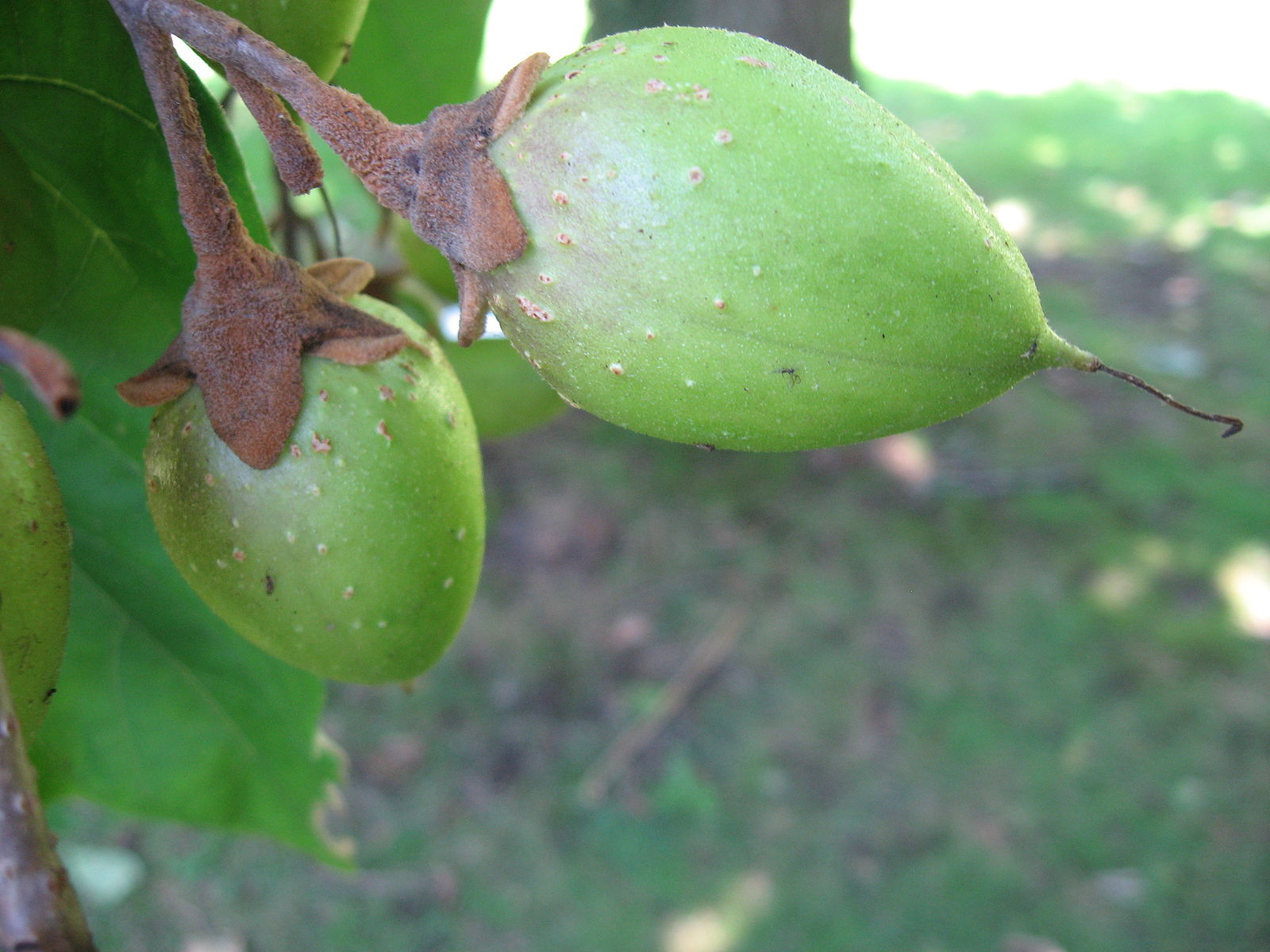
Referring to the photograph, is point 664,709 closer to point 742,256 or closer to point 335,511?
point 335,511

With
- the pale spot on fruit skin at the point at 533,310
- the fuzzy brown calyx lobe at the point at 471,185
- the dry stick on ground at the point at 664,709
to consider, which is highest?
the fuzzy brown calyx lobe at the point at 471,185

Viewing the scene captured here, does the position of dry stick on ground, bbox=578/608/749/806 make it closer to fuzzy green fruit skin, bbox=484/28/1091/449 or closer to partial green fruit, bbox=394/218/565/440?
partial green fruit, bbox=394/218/565/440

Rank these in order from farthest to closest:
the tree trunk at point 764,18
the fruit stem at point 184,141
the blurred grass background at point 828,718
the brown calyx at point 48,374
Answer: the blurred grass background at point 828,718 → the tree trunk at point 764,18 → the fruit stem at point 184,141 → the brown calyx at point 48,374

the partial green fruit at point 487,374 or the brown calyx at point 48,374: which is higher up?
the brown calyx at point 48,374

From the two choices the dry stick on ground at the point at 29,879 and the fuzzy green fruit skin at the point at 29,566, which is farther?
the fuzzy green fruit skin at the point at 29,566

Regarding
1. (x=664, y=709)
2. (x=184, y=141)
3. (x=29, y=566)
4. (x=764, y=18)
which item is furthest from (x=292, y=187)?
(x=664, y=709)

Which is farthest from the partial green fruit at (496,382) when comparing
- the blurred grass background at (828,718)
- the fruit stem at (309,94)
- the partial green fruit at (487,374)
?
the blurred grass background at (828,718)

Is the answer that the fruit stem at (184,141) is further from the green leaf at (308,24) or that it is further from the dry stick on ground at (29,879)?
the dry stick on ground at (29,879)

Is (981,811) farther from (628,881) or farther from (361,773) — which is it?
(361,773)

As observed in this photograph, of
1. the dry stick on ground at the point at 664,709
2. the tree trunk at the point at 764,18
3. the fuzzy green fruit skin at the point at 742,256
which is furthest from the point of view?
the dry stick on ground at the point at 664,709
